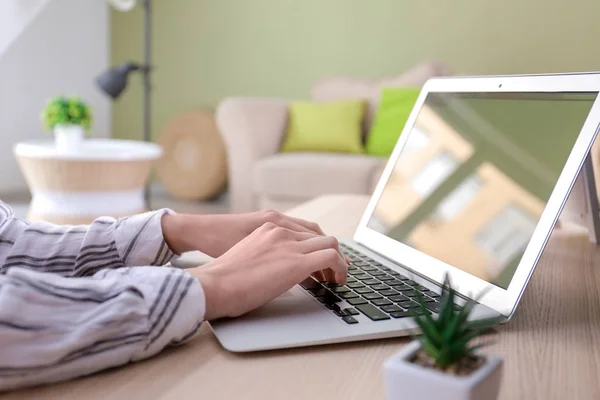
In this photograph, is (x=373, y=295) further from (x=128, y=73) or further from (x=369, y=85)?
(x=128, y=73)


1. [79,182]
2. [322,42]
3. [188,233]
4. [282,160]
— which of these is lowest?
[79,182]

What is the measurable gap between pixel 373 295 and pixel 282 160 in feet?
8.95

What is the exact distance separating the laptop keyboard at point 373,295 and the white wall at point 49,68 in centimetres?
433

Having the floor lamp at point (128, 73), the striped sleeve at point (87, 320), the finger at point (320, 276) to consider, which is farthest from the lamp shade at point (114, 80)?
the striped sleeve at point (87, 320)

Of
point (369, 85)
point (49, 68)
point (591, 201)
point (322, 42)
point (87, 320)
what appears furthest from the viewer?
point (49, 68)

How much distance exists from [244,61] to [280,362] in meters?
4.31

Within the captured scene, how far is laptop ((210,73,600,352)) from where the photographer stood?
1.88 ft

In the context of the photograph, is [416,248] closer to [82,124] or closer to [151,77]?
[82,124]

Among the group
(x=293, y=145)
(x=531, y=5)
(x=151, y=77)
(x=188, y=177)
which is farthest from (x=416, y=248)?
(x=151, y=77)

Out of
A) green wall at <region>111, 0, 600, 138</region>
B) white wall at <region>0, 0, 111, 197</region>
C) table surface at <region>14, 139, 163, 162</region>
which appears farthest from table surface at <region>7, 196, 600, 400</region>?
white wall at <region>0, 0, 111, 197</region>

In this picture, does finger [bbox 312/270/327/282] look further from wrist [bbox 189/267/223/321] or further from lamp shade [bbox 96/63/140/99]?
lamp shade [bbox 96/63/140/99]

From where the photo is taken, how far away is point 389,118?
3504 mm

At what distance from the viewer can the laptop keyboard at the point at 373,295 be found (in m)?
0.58

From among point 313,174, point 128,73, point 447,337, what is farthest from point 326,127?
point 447,337
